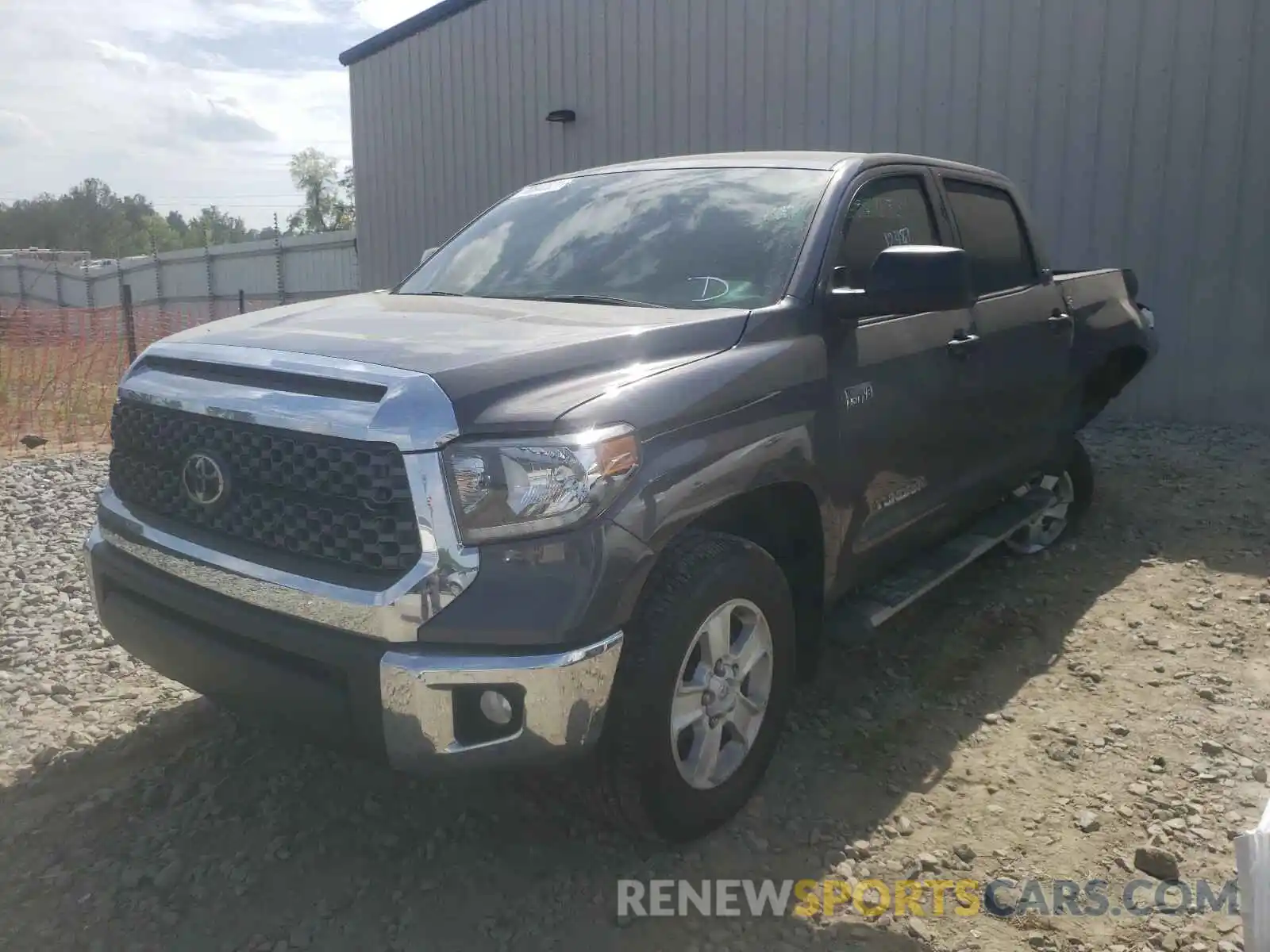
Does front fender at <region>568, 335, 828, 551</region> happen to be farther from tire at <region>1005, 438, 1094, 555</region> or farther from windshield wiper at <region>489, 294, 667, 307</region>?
tire at <region>1005, 438, 1094, 555</region>

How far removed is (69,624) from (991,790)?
3648mm

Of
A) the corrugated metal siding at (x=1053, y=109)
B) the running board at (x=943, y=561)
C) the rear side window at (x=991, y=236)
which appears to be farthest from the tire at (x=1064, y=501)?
the corrugated metal siding at (x=1053, y=109)

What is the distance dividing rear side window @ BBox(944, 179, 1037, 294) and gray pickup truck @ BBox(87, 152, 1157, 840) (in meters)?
0.40

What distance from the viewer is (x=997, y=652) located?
4.20 m

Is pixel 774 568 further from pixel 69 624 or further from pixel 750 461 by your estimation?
pixel 69 624

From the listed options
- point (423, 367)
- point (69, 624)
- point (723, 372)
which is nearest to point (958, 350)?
point (723, 372)

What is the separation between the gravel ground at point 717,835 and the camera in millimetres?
2584

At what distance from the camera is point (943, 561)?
13.4 feet

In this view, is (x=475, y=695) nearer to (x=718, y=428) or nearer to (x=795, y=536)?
(x=718, y=428)

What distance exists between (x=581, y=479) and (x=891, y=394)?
1474 millimetres

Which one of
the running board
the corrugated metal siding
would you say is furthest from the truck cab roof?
the corrugated metal siding

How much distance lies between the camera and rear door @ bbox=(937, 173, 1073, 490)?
4.19 metres

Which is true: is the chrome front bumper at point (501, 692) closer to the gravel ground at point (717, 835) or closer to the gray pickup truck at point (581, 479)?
the gray pickup truck at point (581, 479)

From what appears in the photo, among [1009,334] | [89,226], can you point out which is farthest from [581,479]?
[89,226]
